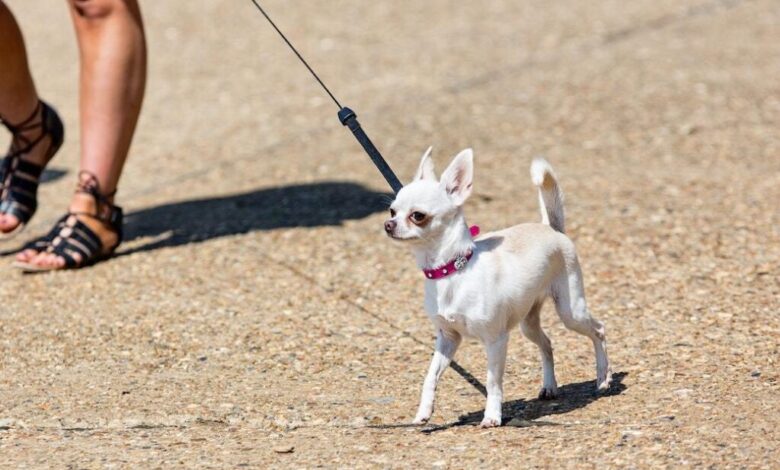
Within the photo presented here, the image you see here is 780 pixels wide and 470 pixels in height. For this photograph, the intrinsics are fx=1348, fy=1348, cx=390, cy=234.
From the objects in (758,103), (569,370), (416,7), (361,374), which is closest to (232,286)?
(361,374)

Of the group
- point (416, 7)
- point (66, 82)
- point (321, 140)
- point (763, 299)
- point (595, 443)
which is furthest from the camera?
point (416, 7)

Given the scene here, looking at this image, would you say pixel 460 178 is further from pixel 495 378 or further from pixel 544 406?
pixel 544 406

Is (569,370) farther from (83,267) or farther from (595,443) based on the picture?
(83,267)

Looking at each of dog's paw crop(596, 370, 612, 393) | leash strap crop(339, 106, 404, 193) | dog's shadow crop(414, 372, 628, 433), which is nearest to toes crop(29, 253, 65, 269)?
leash strap crop(339, 106, 404, 193)

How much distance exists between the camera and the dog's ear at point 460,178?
153 inches

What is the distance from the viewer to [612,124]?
8.12 meters

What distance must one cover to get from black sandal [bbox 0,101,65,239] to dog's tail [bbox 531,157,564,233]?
283 cm

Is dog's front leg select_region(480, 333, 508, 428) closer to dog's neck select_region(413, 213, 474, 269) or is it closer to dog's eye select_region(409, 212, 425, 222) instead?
dog's neck select_region(413, 213, 474, 269)

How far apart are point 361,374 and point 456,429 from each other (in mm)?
692

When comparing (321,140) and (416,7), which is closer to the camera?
(321,140)

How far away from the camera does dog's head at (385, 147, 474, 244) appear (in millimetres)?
3811

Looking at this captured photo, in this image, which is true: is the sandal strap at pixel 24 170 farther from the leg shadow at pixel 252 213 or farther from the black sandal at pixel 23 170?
the leg shadow at pixel 252 213

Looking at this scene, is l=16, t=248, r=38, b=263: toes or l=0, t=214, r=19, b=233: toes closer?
l=16, t=248, r=38, b=263: toes

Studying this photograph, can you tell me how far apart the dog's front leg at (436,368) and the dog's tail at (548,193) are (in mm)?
543
